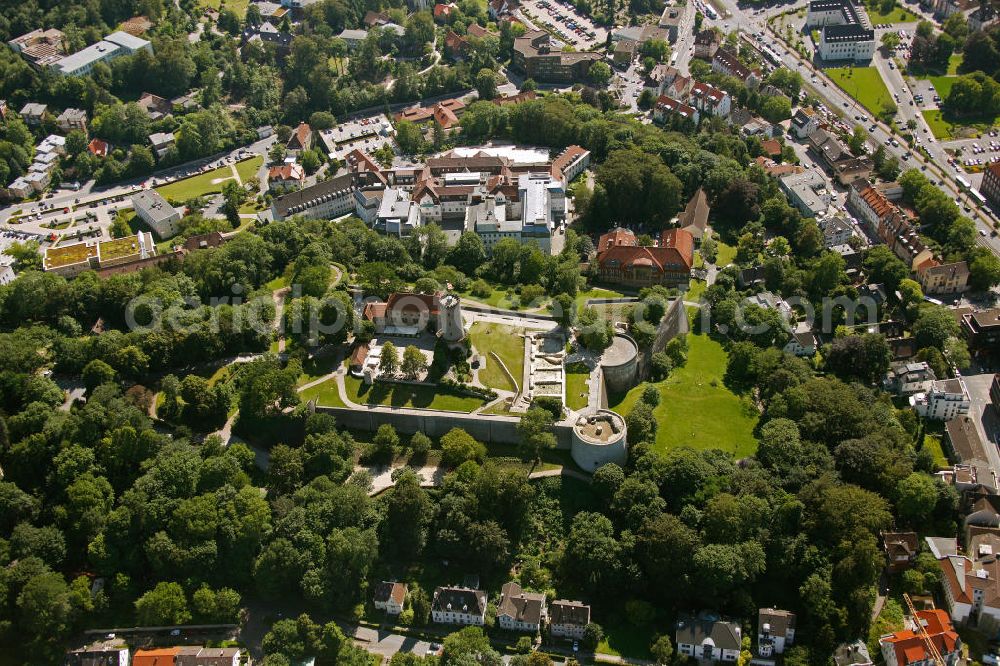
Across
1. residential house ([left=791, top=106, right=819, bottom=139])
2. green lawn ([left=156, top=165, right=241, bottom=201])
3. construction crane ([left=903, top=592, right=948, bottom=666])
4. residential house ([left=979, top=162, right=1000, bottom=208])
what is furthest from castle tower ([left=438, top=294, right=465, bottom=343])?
residential house ([left=979, top=162, right=1000, bottom=208])

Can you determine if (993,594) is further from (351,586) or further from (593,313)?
(351,586)

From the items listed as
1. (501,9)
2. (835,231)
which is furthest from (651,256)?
(501,9)

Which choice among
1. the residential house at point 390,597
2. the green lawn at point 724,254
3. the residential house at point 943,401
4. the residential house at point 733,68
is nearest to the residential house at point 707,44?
the residential house at point 733,68

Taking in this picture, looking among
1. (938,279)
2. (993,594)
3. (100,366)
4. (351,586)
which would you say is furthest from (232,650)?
(938,279)

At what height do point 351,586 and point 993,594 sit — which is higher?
point 993,594

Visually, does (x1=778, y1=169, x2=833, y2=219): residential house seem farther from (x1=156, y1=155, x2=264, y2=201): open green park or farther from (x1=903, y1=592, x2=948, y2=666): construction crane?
(x1=156, y1=155, x2=264, y2=201): open green park

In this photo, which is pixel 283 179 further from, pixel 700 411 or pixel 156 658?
pixel 156 658
